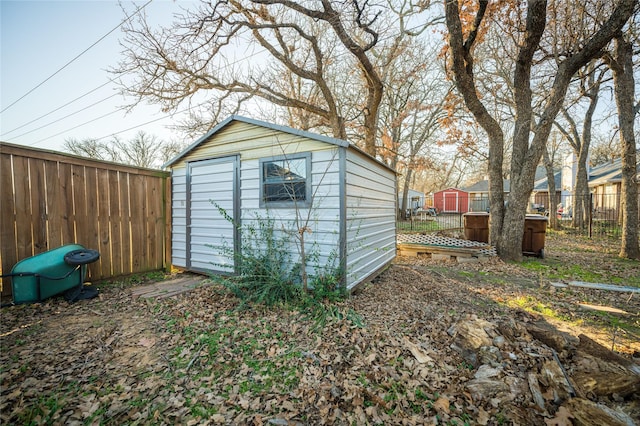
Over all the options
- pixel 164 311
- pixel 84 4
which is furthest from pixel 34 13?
pixel 164 311

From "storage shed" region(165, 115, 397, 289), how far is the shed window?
0.06 feet

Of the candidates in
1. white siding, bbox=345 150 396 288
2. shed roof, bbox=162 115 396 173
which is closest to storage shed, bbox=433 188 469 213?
white siding, bbox=345 150 396 288

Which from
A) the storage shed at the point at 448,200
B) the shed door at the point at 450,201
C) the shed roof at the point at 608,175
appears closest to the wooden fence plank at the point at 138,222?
the shed roof at the point at 608,175

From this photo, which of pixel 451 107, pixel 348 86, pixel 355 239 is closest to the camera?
pixel 355 239

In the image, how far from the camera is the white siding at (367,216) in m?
4.28

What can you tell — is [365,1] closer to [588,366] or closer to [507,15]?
[507,15]

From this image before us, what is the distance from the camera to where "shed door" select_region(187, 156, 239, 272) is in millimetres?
5203

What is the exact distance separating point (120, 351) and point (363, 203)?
12.8 feet

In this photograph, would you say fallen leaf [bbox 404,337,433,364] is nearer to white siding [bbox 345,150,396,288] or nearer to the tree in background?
white siding [bbox 345,150,396,288]

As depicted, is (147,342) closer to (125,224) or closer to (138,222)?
(125,224)

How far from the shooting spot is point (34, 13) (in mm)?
5184

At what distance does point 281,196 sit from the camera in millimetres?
4582

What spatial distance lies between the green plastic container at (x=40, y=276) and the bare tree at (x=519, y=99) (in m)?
9.36

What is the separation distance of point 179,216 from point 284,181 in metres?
3.05
